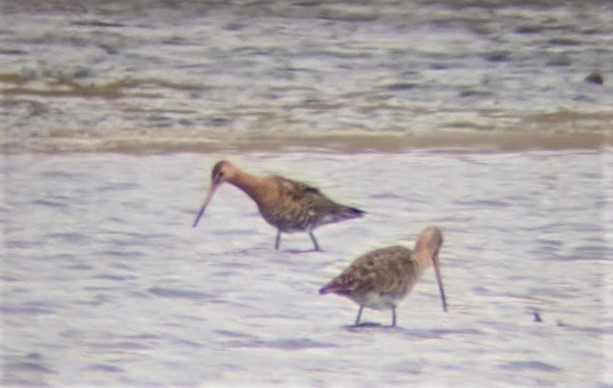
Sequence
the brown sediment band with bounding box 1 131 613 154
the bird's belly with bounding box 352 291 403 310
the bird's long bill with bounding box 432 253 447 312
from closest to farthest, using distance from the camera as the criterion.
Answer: the bird's belly with bounding box 352 291 403 310, the bird's long bill with bounding box 432 253 447 312, the brown sediment band with bounding box 1 131 613 154

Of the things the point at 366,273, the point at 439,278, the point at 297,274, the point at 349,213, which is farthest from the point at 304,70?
the point at 366,273

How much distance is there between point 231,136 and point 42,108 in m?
0.54

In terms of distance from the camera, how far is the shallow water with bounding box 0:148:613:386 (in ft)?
11.8

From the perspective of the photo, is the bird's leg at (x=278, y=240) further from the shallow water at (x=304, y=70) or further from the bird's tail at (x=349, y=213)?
the shallow water at (x=304, y=70)

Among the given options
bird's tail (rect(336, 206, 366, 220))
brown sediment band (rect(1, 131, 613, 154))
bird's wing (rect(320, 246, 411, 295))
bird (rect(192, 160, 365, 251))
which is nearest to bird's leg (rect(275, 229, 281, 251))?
bird (rect(192, 160, 365, 251))

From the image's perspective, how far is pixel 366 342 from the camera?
3.72 meters

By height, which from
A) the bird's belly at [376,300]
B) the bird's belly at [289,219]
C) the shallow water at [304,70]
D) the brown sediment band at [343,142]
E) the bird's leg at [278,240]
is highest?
the shallow water at [304,70]

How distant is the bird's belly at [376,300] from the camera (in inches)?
149

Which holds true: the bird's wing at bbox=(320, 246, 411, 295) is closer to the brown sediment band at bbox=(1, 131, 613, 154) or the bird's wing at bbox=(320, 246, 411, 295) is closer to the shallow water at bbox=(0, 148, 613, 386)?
the shallow water at bbox=(0, 148, 613, 386)

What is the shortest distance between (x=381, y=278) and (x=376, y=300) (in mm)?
53

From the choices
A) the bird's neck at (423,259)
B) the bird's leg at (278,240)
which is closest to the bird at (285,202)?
the bird's leg at (278,240)

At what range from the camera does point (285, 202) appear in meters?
4.28

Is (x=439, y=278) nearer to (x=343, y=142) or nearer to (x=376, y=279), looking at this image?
(x=376, y=279)

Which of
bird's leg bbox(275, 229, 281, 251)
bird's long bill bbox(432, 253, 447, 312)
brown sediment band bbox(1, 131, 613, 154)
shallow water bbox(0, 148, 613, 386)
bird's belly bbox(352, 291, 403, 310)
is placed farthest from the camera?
brown sediment band bbox(1, 131, 613, 154)
